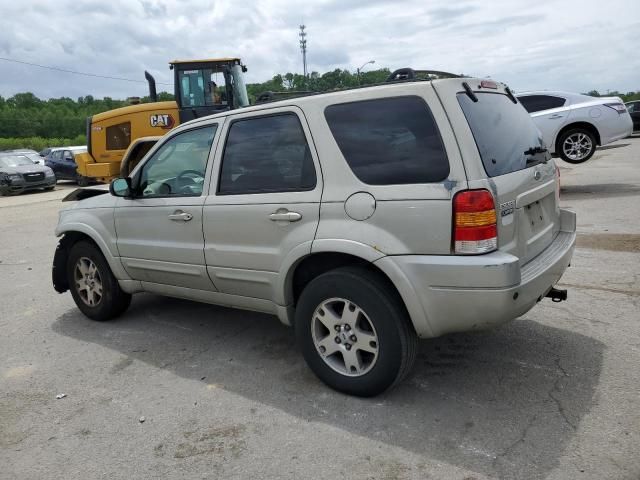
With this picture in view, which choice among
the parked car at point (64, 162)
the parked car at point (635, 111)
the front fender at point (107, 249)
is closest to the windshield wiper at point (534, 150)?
the front fender at point (107, 249)

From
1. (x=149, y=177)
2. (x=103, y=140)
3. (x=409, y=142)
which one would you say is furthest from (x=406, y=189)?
(x=103, y=140)

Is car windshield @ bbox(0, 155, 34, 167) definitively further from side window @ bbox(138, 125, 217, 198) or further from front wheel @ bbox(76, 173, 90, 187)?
side window @ bbox(138, 125, 217, 198)

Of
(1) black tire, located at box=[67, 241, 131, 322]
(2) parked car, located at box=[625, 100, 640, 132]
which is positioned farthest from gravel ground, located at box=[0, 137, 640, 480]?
(2) parked car, located at box=[625, 100, 640, 132]

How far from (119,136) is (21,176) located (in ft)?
29.5

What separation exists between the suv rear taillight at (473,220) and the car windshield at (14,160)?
836 inches

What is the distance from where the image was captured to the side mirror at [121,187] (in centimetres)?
435

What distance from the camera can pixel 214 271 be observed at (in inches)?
152

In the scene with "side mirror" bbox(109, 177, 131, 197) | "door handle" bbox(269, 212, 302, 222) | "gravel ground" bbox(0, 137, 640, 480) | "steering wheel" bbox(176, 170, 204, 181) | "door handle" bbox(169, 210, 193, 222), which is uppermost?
"steering wheel" bbox(176, 170, 204, 181)

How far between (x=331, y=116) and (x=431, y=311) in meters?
1.33

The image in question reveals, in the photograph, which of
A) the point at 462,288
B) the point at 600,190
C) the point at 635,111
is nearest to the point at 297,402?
the point at 462,288

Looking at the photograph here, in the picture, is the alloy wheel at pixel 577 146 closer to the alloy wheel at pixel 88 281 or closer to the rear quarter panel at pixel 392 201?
the rear quarter panel at pixel 392 201

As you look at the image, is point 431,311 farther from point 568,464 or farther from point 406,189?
point 568,464

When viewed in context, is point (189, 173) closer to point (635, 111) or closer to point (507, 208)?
point (507, 208)

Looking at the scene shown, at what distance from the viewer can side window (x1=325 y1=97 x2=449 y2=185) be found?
9.51 ft
